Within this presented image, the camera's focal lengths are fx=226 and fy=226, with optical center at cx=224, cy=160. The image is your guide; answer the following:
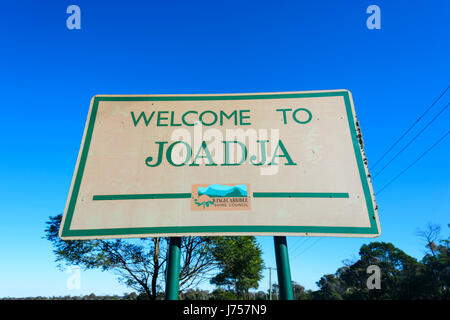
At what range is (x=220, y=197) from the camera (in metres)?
2.14

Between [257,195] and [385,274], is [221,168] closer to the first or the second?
[257,195]

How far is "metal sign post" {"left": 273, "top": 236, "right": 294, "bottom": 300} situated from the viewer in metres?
1.88

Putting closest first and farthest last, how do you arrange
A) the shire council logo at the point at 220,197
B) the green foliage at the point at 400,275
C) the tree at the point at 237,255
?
1. the shire council logo at the point at 220,197
2. the tree at the point at 237,255
3. the green foliage at the point at 400,275

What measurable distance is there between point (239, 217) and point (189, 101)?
57.8 inches

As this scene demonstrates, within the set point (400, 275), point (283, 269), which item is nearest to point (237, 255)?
point (283, 269)

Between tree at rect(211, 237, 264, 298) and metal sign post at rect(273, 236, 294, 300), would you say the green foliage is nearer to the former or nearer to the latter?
tree at rect(211, 237, 264, 298)

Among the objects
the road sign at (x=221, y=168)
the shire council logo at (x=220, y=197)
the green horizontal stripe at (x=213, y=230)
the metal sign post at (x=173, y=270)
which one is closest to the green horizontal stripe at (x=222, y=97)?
the road sign at (x=221, y=168)

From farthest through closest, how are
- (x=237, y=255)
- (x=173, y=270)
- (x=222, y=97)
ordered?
1. (x=237, y=255)
2. (x=222, y=97)
3. (x=173, y=270)

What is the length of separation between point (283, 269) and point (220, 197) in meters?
0.82

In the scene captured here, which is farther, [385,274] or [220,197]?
[385,274]

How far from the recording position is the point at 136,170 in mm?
2303

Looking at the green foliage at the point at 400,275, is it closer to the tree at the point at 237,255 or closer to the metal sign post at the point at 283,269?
the tree at the point at 237,255

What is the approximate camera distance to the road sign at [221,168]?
2.03m

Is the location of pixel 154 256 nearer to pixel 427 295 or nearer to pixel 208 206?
pixel 208 206
